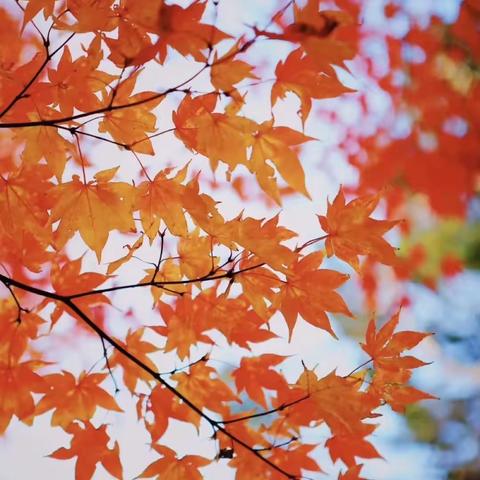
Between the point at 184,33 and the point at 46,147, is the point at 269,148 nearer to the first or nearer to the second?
the point at 184,33

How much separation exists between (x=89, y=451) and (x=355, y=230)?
23.6 inches

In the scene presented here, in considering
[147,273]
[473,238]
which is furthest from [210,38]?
[473,238]

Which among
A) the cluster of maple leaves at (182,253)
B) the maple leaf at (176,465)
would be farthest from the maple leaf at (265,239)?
the maple leaf at (176,465)

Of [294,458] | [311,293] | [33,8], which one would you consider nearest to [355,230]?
[311,293]

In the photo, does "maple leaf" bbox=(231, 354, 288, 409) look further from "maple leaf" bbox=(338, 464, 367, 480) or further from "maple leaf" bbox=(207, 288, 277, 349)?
"maple leaf" bbox=(338, 464, 367, 480)

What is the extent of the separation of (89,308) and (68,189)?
0.25 meters

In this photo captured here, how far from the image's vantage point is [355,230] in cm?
89

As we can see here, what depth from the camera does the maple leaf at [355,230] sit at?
866mm

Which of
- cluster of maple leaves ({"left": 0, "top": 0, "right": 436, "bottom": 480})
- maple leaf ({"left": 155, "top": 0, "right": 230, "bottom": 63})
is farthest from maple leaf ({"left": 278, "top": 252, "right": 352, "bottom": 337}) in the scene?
maple leaf ({"left": 155, "top": 0, "right": 230, "bottom": 63})

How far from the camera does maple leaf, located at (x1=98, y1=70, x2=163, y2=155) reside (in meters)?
0.94

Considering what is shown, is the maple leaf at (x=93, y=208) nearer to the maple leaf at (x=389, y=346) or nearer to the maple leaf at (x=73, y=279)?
the maple leaf at (x=73, y=279)

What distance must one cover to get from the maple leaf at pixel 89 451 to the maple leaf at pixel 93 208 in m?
0.34

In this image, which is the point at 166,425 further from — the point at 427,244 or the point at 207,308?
the point at 427,244

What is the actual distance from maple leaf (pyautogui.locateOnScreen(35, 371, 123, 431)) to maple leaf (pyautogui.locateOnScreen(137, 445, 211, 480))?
118 mm
